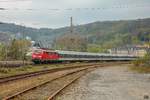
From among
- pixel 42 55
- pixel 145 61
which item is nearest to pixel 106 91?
pixel 42 55

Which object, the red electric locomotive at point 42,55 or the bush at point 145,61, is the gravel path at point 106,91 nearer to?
the bush at point 145,61

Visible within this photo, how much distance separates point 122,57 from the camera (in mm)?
98938

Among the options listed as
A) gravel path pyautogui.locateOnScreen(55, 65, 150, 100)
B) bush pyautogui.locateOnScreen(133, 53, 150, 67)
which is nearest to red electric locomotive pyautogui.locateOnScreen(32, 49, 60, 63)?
bush pyautogui.locateOnScreen(133, 53, 150, 67)

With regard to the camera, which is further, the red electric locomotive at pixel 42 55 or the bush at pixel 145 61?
the red electric locomotive at pixel 42 55

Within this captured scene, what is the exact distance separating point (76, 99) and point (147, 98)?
3.33 m

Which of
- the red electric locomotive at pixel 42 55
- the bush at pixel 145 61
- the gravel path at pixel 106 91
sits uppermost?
the red electric locomotive at pixel 42 55

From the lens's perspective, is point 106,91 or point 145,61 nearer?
point 106,91

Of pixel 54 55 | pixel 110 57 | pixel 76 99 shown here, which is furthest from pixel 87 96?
pixel 110 57

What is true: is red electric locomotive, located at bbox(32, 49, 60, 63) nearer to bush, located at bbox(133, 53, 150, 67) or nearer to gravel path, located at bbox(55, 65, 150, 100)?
bush, located at bbox(133, 53, 150, 67)

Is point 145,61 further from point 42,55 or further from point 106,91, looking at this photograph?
point 106,91

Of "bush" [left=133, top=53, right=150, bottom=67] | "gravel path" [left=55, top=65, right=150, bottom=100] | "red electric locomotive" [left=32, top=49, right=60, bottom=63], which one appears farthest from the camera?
"red electric locomotive" [left=32, top=49, right=60, bottom=63]

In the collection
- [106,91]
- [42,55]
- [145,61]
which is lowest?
[106,91]

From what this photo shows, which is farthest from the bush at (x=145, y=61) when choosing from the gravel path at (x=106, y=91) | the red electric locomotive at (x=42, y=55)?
the gravel path at (x=106, y=91)

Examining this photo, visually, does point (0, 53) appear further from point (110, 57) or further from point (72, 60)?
point (110, 57)
